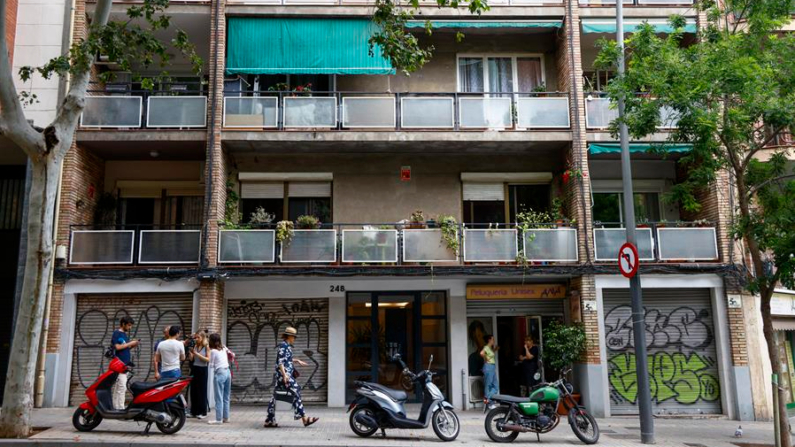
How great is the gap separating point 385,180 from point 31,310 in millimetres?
9161

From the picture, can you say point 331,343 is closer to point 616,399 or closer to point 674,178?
Result: point 616,399

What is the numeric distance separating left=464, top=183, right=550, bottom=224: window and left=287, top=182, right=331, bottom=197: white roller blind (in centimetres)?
385

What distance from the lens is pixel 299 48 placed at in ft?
52.2

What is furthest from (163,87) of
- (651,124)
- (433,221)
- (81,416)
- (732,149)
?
(732,149)

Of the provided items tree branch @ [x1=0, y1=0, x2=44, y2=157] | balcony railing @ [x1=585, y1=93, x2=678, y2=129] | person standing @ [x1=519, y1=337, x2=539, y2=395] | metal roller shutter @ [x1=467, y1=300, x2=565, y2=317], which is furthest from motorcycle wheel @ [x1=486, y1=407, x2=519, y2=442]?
tree branch @ [x1=0, y1=0, x2=44, y2=157]

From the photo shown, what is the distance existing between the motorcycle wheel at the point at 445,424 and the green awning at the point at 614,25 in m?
10.6

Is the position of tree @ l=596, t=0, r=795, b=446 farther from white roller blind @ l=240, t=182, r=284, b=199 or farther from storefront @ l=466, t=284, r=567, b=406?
white roller blind @ l=240, t=182, r=284, b=199

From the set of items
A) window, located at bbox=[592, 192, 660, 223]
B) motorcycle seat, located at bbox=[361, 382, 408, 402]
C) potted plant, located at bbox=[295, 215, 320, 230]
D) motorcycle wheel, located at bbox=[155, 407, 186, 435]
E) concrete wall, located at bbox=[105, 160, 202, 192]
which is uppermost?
concrete wall, located at bbox=[105, 160, 202, 192]

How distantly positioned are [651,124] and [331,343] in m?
9.03

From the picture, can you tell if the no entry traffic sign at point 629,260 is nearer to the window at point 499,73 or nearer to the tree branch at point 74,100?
the window at point 499,73

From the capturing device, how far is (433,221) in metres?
15.4

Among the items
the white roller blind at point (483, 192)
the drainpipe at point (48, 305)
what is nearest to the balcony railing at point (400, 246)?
the white roller blind at point (483, 192)

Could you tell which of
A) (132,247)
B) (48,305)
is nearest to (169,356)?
(132,247)

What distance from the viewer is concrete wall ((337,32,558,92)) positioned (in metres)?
17.0
